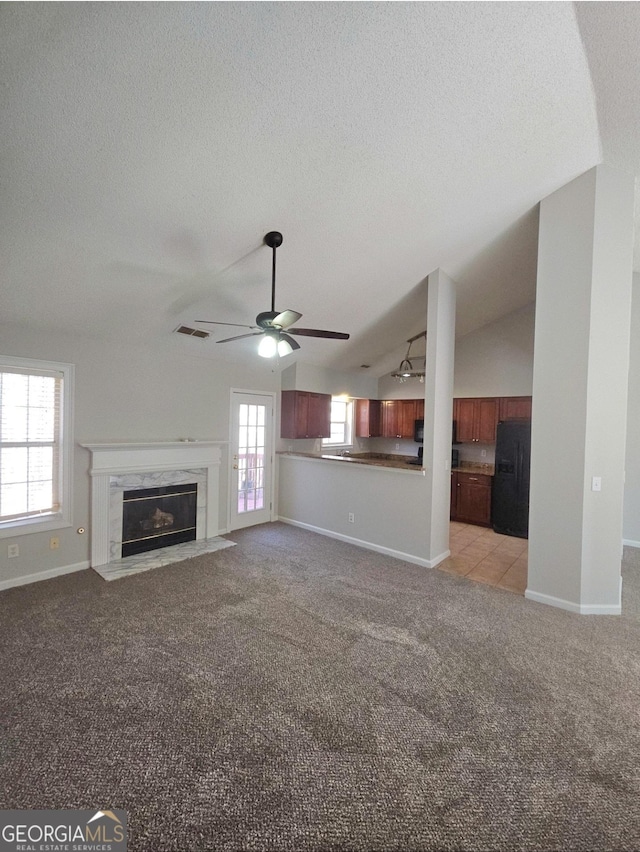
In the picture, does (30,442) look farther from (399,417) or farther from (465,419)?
(465,419)

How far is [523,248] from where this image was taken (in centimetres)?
405

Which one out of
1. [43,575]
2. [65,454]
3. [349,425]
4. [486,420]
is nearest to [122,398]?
[65,454]

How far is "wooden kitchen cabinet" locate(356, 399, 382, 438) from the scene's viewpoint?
24.2 ft

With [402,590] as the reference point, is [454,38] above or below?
above

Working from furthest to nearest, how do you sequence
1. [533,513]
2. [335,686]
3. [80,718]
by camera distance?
[533,513] → [335,686] → [80,718]

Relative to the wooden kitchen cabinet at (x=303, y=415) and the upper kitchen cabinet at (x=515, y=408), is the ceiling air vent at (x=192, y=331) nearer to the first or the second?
the wooden kitchen cabinet at (x=303, y=415)

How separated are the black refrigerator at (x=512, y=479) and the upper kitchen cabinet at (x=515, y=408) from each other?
0.32 m

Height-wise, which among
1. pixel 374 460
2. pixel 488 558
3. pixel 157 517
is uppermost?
pixel 374 460

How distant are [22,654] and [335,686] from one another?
216 centimetres

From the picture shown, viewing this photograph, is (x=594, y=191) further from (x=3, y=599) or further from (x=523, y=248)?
(x=3, y=599)

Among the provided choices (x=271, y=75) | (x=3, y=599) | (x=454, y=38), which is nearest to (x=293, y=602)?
(x=3, y=599)

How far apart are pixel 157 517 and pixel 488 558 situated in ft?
13.8

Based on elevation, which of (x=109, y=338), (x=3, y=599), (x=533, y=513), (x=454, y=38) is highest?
(x=454, y=38)

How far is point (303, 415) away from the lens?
588 centimetres
